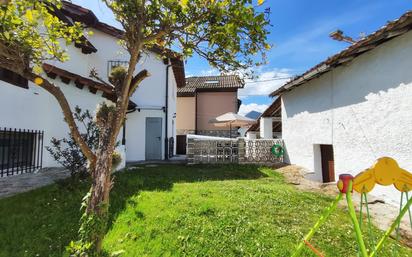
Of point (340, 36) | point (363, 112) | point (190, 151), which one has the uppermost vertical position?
point (340, 36)

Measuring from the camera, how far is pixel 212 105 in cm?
2561

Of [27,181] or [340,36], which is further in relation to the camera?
[340,36]

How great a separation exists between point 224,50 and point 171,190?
14.6 ft

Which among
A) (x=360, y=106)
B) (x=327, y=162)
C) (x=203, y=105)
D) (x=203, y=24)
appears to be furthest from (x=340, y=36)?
(x=203, y=105)

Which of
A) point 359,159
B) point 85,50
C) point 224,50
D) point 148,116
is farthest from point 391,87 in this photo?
point 85,50

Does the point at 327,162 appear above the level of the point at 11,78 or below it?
below

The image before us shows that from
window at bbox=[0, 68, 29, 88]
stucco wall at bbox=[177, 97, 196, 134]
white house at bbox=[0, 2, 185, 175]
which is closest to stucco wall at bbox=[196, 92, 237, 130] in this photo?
stucco wall at bbox=[177, 97, 196, 134]

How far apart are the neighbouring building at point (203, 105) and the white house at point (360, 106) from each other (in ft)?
45.2

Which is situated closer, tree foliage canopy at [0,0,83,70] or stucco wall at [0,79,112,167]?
tree foliage canopy at [0,0,83,70]

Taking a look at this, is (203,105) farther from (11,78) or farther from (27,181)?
(27,181)

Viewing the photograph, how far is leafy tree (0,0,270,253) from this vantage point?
119 inches

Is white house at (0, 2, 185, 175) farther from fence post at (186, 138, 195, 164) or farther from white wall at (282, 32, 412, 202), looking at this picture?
white wall at (282, 32, 412, 202)

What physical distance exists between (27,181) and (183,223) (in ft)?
18.4

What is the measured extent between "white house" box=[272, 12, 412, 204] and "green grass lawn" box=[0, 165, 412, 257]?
72.7 inches
